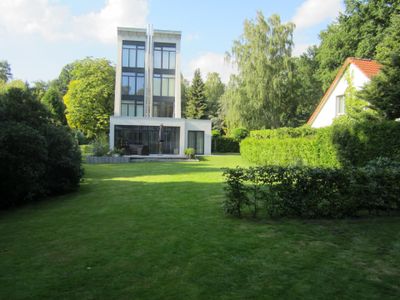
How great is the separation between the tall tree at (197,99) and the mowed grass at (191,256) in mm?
40479

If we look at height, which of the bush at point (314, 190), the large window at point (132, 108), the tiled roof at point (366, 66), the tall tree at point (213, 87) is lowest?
the bush at point (314, 190)

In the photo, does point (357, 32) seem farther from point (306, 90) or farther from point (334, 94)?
point (306, 90)

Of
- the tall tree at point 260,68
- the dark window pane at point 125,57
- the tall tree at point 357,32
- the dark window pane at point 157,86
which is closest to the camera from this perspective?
the tall tree at point 357,32

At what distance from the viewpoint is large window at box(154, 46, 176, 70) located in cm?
3703

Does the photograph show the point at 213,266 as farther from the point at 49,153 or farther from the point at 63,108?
the point at 63,108

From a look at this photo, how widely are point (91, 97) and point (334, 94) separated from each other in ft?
95.5

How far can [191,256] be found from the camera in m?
4.86

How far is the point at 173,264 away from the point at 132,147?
26.1 meters

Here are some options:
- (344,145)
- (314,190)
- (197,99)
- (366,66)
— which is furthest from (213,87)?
(314,190)

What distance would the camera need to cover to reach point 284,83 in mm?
35906

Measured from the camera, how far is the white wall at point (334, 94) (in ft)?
68.0

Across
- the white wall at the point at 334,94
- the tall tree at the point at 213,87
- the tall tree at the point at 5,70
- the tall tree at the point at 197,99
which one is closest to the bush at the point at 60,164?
the white wall at the point at 334,94

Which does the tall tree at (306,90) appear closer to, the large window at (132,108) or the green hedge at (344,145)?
the large window at (132,108)

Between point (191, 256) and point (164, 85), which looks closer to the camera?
point (191, 256)
